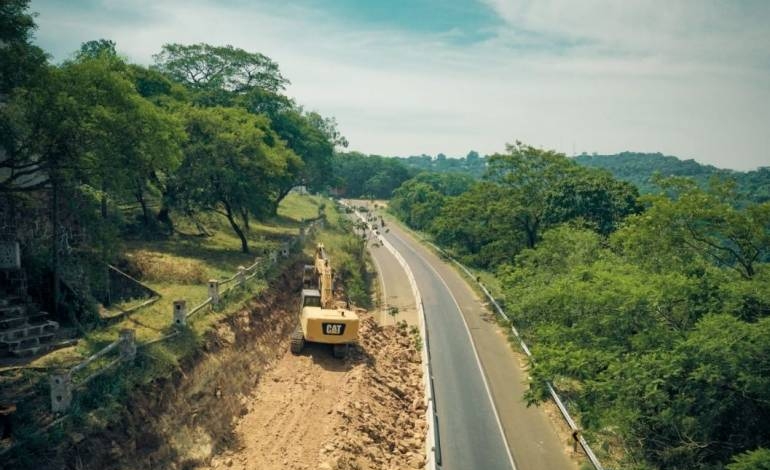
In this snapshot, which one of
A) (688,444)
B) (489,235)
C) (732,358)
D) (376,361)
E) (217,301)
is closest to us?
(732,358)

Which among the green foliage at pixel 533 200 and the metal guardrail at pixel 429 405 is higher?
the green foliage at pixel 533 200

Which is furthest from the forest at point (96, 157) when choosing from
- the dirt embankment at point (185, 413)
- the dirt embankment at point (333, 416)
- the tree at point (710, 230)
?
the tree at point (710, 230)

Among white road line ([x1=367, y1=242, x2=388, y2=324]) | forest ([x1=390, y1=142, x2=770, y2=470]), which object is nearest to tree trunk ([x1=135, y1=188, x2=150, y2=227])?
white road line ([x1=367, y1=242, x2=388, y2=324])

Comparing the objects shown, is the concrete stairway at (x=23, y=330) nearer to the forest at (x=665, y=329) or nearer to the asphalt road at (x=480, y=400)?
the asphalt road at (x=480, y=400)

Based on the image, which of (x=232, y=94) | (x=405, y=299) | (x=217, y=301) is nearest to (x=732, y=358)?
(x=217, y=301)

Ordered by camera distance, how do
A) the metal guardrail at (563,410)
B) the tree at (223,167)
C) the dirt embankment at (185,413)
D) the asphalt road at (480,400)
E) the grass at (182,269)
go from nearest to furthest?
1. the dirt embankment at (185,413)
2. the metal guardrail at (563,410)
3. the asphalt road at (480,400)
4. the grass at (182,269)
5. the tree at (223,167)

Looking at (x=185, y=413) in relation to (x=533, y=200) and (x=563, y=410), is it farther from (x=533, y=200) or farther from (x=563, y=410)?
(x=533, y=200)

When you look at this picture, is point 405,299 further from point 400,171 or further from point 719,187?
point 400,171
